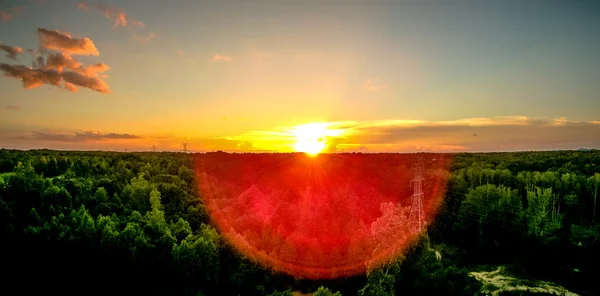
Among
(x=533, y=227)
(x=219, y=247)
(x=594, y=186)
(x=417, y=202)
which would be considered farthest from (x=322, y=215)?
(x=594, y=186)

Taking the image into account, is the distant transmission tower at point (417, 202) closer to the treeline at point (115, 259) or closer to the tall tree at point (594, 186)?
the treeline at point (115, 259)

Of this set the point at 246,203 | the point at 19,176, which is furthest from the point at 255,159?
the point at 19,176

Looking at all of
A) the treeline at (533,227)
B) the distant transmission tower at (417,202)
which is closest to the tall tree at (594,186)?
the treeline at (533,227)

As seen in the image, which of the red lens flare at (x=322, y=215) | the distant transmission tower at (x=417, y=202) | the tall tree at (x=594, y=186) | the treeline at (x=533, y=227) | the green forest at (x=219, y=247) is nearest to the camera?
the red lens flare at (x=322, y=215)

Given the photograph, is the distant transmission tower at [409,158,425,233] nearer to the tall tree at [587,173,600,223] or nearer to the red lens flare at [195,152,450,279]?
the red lens flare at [195,152,450,279]

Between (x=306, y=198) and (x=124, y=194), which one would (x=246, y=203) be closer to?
(x=306, y=198)

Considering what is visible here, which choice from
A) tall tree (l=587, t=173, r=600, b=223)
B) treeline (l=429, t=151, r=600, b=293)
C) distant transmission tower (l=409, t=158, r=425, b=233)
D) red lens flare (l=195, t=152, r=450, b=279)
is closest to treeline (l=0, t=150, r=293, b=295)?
red lens flare (l=195, t=152, r=450, b=279)
